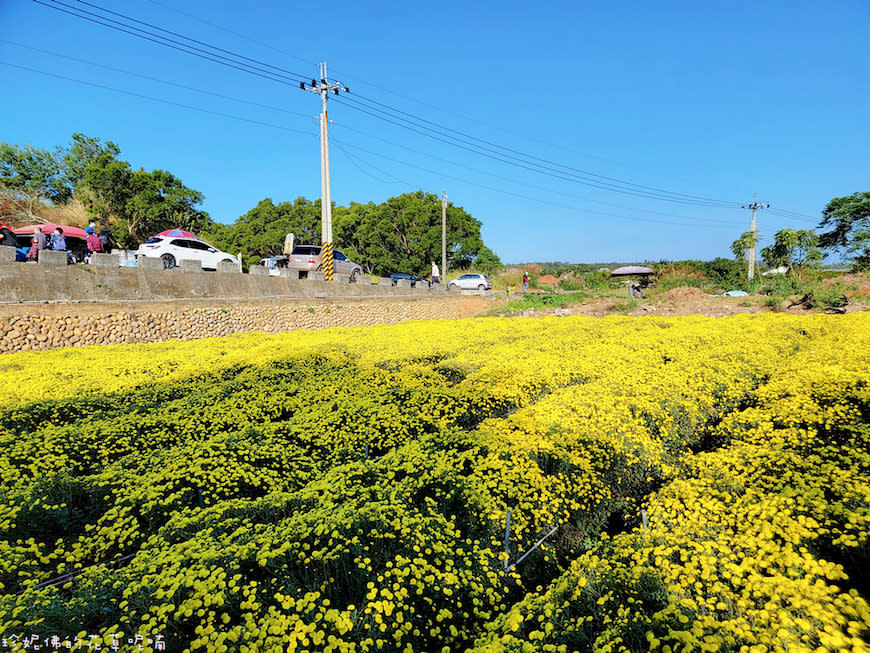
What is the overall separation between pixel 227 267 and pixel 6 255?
702cm

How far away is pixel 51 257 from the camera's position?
41.0 feet

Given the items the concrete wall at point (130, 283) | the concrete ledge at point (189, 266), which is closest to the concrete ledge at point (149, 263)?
the concrete wall at point (130, 283)

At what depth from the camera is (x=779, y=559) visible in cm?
301

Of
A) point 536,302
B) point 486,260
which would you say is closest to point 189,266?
point 536,302

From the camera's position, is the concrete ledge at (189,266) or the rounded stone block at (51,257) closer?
the rounded stone block at (51,257)

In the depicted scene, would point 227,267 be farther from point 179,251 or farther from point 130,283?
point 130,283

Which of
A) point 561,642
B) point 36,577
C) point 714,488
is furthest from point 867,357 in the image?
point 36,577

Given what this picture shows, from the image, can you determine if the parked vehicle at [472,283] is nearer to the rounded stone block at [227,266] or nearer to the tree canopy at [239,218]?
the tree canopy at [239,218]

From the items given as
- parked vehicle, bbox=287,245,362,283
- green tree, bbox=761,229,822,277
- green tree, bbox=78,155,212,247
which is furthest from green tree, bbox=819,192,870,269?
green tree, bbox=78,155,212,247

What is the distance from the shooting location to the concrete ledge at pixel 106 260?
13.6 metres

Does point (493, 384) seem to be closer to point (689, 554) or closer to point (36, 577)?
point (689, 554)

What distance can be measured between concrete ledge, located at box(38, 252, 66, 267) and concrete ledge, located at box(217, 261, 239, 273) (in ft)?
17.2

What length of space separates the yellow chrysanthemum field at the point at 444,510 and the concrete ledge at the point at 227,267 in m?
8.95

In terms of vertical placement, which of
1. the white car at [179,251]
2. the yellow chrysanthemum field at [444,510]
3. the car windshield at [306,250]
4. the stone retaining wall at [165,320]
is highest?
the car windshield at [306,250]
